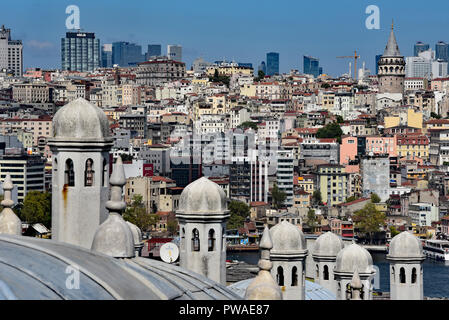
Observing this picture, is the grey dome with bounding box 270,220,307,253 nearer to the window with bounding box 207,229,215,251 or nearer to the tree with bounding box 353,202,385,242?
the window with bounding box 207,229,215,251

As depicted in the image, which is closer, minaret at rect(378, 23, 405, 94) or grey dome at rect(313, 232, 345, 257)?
grey dome at rect(313, 232, 345, 257)

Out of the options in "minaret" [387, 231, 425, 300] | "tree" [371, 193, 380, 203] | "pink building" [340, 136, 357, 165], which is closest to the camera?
"minaret" [387, 231, 425, 300]

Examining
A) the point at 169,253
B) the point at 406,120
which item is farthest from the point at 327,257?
the point at 406,120

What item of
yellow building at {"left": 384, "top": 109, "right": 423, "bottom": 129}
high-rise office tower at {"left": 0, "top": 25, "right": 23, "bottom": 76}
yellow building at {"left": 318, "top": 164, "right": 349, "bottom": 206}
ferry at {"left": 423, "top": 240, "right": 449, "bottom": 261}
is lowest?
ferry at {"left": 423, "top": 240, "right": 449, "bottom": 261}

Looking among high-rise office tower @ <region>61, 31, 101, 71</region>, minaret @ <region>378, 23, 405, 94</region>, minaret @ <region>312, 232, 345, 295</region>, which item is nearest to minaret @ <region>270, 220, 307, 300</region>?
minaret @ <region>312, 232, 345, 295</region>

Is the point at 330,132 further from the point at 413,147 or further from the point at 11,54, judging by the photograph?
the point at 11,54

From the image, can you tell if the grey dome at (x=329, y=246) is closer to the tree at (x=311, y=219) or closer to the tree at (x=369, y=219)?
the tree at (x=311, y=219)
